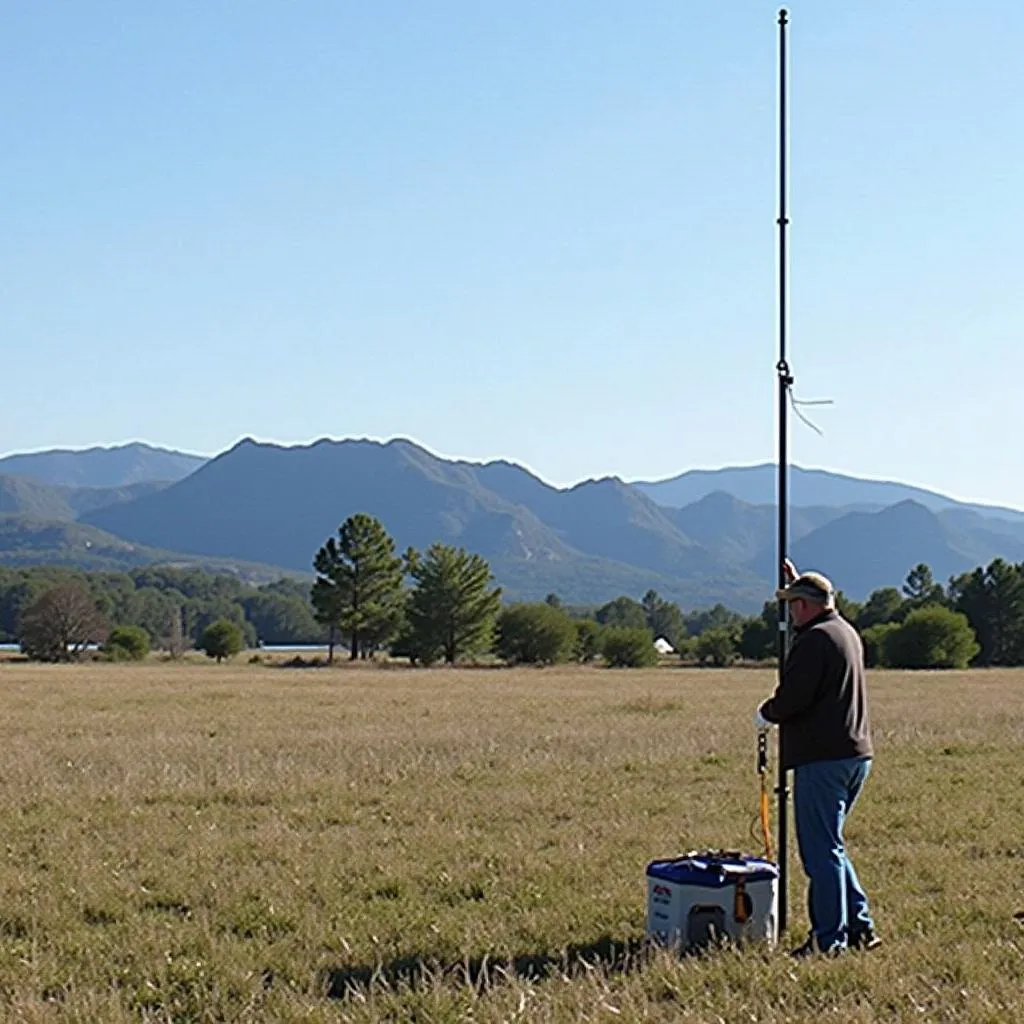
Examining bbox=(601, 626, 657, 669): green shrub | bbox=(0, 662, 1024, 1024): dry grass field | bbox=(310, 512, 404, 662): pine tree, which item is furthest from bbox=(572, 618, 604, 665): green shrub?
bbox=(0, 662, 1024, 1024): dry grass field

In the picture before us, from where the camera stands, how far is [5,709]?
34.1 meters

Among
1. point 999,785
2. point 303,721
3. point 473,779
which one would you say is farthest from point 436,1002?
point 303,721

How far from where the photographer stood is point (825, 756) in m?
9.41

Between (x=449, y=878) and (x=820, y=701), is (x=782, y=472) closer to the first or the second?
(x=820, y=701)

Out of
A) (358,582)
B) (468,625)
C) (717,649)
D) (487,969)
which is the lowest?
(717,649)

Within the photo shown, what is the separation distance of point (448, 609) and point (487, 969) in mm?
82560

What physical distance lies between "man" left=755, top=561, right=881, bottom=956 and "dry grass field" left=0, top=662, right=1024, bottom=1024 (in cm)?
38

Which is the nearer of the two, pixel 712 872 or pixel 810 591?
pixel 712 872

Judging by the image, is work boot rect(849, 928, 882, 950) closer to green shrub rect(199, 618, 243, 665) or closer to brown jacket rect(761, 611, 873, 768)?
brown jacket rect(761, 611, 873, 768)

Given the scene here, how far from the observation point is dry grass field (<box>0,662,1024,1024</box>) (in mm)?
8219

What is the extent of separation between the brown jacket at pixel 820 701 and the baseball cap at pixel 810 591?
18cm

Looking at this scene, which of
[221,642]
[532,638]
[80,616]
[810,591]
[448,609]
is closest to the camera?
[810,591]

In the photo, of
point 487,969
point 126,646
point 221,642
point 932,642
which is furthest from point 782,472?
point 126,646

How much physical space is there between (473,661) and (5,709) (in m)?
61.1
